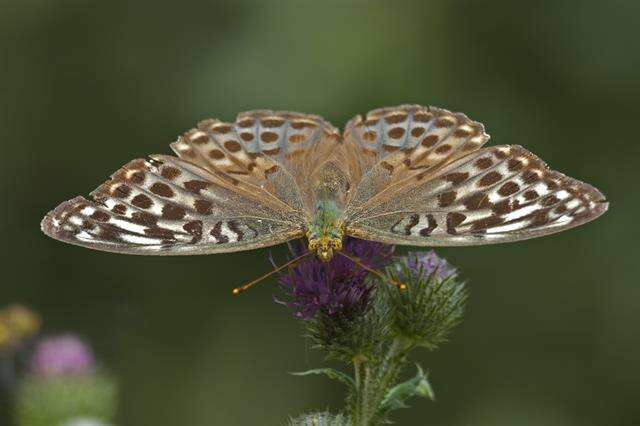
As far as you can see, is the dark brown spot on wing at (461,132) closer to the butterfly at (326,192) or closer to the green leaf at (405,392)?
the butterfly at (326,192)

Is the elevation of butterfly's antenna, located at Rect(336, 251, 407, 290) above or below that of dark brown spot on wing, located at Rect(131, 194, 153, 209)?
below

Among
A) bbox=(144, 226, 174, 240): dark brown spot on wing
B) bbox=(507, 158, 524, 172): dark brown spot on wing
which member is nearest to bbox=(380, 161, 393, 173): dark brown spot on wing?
bbox=(507, 158, 524, 172): dark brown spot on wing

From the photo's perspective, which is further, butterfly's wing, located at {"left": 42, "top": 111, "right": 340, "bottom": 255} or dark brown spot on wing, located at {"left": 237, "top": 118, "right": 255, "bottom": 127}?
dark brown spot on wing, located at {"left": 237, "top": 118, "right": 255, "bottom": 127}

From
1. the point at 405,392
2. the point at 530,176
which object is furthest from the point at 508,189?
the point at 405,392

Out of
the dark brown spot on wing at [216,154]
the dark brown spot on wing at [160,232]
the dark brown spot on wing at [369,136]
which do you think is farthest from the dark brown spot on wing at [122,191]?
the dark brown spot on wing at [369,136]

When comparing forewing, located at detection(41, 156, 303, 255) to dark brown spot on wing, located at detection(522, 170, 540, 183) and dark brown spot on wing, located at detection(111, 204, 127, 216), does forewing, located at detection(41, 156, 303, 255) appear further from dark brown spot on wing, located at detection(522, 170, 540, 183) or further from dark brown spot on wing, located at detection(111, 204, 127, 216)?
dark brown spot on wing, located at detection(522, 170, 540, 183)
